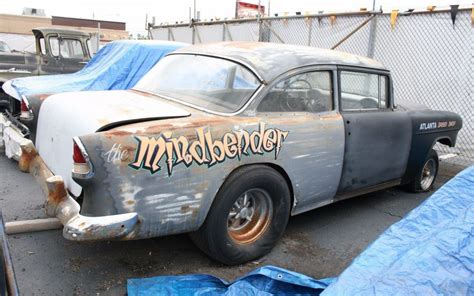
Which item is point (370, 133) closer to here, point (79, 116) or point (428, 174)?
point (428, 174)

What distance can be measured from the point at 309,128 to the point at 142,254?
1766 mm

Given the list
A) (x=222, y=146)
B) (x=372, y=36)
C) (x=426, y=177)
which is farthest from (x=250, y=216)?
(x=372, y=36)

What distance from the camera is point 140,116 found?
303 cm

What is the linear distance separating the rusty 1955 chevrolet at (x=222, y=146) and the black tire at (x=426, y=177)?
77cm

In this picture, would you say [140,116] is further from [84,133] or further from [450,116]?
[450,116]

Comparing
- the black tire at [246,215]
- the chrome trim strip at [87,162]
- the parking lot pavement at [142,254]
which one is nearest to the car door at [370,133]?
the parking lot pavement at [142,254]

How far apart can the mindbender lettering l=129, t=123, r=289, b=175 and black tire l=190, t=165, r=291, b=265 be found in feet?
0.63

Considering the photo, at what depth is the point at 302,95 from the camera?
387cm

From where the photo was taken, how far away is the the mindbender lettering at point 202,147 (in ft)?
9.20

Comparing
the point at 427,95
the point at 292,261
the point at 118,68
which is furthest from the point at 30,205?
the point at 427,95

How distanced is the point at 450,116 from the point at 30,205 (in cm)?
517

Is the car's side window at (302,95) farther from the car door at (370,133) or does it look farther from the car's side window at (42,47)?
the car's side window at (42,47)

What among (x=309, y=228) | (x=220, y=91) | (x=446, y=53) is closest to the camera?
(x=220, y=91)

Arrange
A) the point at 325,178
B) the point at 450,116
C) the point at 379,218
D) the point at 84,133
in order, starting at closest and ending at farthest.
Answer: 1. the point at 84,133
2. the point at 325,178
3. the point at 379,218
4. the point at 450,116
